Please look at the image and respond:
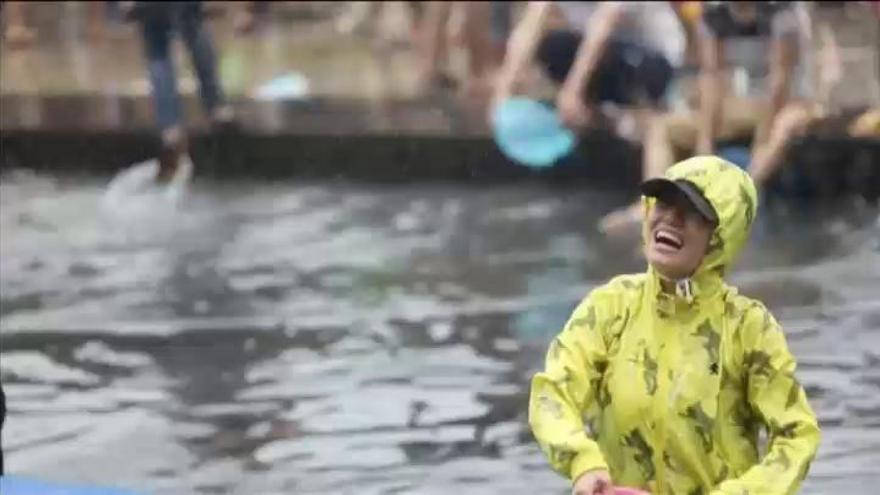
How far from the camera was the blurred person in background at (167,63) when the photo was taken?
462 inches

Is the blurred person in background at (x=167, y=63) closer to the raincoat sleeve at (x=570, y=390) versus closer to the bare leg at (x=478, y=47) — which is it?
the bare leg at (x=478, y=47)

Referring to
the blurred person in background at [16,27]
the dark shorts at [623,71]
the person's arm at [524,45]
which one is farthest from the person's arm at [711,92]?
the blurred person in background at [16,27]

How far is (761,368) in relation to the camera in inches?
139

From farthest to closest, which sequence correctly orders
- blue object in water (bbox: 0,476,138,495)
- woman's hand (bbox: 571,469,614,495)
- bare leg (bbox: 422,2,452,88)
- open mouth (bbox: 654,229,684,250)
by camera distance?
1. bare leg (bbox: 422,2,452,88)
2. blue object in water (bbox: 0,476,138,495)
3. open mouth (bbox: 654,229,684,250)
4. woman's hand (bbox: 571,469,614,495)

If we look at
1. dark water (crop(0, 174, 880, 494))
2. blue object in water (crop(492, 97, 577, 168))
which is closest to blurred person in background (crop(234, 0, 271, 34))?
dark water (crop(0, 174, 880, 494))

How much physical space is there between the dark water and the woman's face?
251cm

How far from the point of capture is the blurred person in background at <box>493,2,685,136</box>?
1050 centimetres

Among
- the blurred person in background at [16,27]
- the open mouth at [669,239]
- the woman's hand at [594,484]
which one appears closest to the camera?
the woman's hand at [594,484]

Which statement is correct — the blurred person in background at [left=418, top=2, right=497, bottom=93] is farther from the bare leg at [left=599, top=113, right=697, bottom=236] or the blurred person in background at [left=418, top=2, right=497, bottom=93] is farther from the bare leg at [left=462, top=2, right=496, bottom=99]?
the bare leg at [left=599, top=113, right=697, bottom=236]

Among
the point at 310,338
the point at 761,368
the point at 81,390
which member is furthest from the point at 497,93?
the point at 761,368

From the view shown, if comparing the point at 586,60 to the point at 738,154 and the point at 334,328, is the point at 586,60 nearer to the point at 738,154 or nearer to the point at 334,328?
the point at 738,154

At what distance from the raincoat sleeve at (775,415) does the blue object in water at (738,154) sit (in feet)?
21.3

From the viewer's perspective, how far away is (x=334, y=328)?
8.08 m

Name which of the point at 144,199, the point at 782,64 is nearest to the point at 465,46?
the point at 144,199
